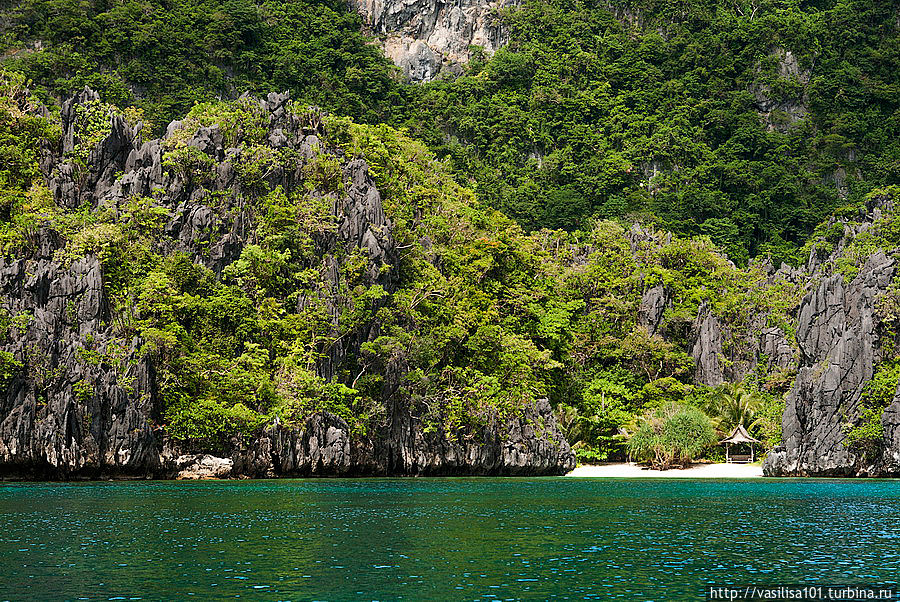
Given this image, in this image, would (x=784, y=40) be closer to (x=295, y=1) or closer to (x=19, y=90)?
(x=295, y=1)

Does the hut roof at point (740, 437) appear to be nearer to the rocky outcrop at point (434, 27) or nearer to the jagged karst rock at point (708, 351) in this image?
the jagged karst rock at point (708, 351)

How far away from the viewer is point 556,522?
29391mm

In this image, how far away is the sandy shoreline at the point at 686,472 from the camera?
197ft

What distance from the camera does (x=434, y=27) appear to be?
5738 inches

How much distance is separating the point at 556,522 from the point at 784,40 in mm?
116333

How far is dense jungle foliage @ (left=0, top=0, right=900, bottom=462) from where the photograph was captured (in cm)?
5753

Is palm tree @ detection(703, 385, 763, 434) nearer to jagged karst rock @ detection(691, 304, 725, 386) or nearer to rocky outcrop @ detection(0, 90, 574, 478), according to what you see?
jagged karst rock @ detection(691, 304, 725, 386)

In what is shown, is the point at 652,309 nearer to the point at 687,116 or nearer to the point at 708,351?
the point at 708,351

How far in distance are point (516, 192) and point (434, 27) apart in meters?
48.4

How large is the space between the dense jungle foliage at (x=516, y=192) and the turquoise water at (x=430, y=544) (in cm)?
1778

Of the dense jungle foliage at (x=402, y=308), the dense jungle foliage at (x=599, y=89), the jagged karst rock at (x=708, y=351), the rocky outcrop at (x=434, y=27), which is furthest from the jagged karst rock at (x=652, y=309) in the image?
the rocky outcrop at (x=434, y=27)

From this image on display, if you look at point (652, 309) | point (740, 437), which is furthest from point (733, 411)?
point (652, 309)

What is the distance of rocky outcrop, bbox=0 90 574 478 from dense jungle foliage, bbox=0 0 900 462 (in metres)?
1.28

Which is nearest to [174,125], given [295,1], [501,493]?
[501,493]
